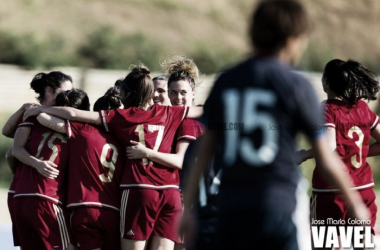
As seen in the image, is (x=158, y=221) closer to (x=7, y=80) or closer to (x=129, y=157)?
(x=129, y=157)

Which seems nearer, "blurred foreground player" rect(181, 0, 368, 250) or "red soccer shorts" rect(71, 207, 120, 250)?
"blurred foreground player" rect(181, 0, 368, 250)

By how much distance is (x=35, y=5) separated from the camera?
35.6 metres

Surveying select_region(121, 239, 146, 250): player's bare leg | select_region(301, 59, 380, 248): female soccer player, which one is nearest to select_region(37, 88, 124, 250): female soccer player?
select_region(121, 239, 146, 250): player's bare leg

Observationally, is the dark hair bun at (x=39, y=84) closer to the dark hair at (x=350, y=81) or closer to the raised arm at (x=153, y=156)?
the raised arm at (x=153, y=156)

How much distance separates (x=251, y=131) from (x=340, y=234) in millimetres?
2767

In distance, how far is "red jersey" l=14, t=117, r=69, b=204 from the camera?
516 cm

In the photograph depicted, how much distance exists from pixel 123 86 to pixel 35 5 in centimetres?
3155

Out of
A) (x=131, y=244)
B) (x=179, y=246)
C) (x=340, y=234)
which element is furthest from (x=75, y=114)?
(x=340, y=234)

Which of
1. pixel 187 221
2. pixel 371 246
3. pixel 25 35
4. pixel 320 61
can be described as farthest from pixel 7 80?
pixel 187 221

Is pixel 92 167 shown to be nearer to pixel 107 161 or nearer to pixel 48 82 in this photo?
pixel 107 161

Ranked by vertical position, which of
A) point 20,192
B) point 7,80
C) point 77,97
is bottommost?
point 20,192

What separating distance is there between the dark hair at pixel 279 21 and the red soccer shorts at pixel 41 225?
2.67 meters

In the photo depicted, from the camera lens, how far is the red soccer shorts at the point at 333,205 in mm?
5516

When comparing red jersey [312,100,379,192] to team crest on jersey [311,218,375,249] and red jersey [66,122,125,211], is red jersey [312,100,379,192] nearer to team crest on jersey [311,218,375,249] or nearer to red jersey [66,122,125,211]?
team crest on jersey [311,218,375,249]
